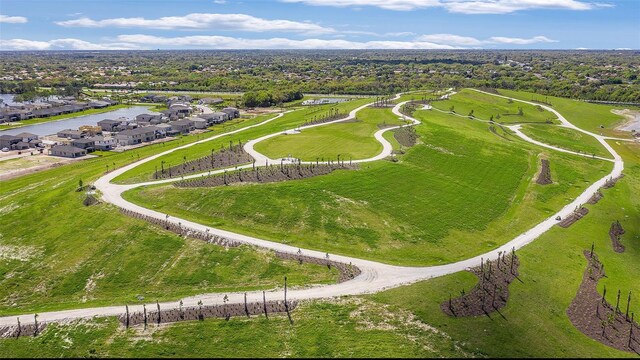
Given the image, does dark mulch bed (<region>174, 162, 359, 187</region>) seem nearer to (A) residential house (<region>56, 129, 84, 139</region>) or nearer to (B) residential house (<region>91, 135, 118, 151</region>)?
(B) residential house (<region>91, 135, 118, 151</region>)

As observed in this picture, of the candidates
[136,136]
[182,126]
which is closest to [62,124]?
[182,126]

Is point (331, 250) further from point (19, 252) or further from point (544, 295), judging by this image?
point (19, 252)

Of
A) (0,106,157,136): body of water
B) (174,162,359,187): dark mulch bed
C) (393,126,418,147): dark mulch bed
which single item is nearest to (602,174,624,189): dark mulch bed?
(393,126,418,147): dark mulch bed

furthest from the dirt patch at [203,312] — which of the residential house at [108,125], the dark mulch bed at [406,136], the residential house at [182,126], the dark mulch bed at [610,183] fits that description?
the residential house at [108,125]

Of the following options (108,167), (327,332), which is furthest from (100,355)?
(108,167)

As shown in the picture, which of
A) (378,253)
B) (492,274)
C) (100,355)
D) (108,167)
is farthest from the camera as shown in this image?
(108,167)

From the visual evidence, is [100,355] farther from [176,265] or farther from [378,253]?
[378,253]
